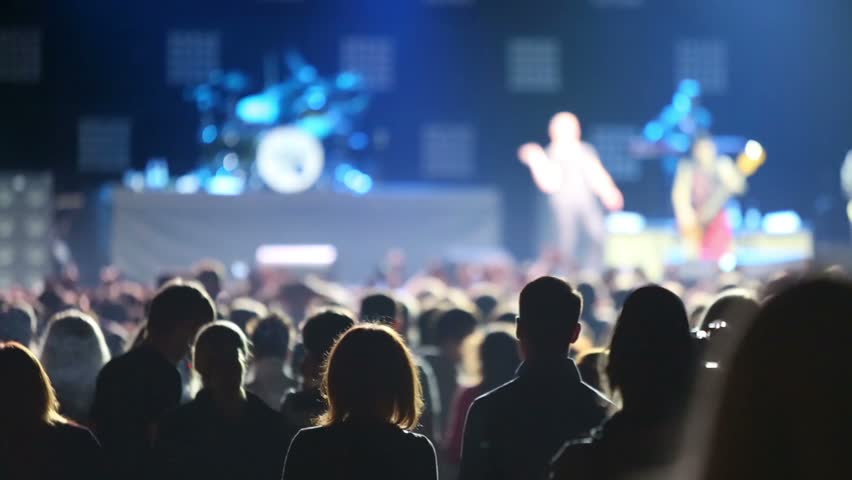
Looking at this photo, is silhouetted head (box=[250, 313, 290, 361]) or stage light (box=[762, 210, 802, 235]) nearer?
silhouetted head (box=[250, 313, 290, 361])

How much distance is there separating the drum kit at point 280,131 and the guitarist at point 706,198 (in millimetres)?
6231

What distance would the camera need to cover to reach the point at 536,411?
13.9 feet

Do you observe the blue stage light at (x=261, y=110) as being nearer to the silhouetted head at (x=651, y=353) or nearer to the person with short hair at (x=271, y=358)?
the person with short hair at (x=271, y=358)

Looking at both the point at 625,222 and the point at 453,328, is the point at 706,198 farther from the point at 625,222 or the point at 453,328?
the point at 453,328

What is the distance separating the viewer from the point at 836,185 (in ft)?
83.1

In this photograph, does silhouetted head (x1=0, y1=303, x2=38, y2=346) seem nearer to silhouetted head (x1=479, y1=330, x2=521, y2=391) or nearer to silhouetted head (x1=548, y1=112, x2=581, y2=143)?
silhouetted head (x1=479, y1=330, x2=521, y2=391)

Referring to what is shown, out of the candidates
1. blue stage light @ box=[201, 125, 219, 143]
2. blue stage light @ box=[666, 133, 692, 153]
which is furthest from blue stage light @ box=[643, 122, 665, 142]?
blue stage light @ box=[201, 125, 219, 143]

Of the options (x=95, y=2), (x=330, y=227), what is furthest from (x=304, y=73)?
(x=95, y=2)

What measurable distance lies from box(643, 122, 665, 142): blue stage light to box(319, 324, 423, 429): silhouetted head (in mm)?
23600

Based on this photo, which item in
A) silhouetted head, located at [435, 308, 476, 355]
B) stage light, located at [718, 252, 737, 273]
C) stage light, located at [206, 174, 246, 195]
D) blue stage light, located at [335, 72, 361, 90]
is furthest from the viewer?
blue stage light, located at [335, 72, 361, 90]

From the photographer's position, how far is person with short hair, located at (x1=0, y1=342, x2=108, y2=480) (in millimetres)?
4316

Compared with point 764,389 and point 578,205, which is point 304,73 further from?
point 764,389

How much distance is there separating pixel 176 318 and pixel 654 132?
76.5 feet

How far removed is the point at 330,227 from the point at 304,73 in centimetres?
360
